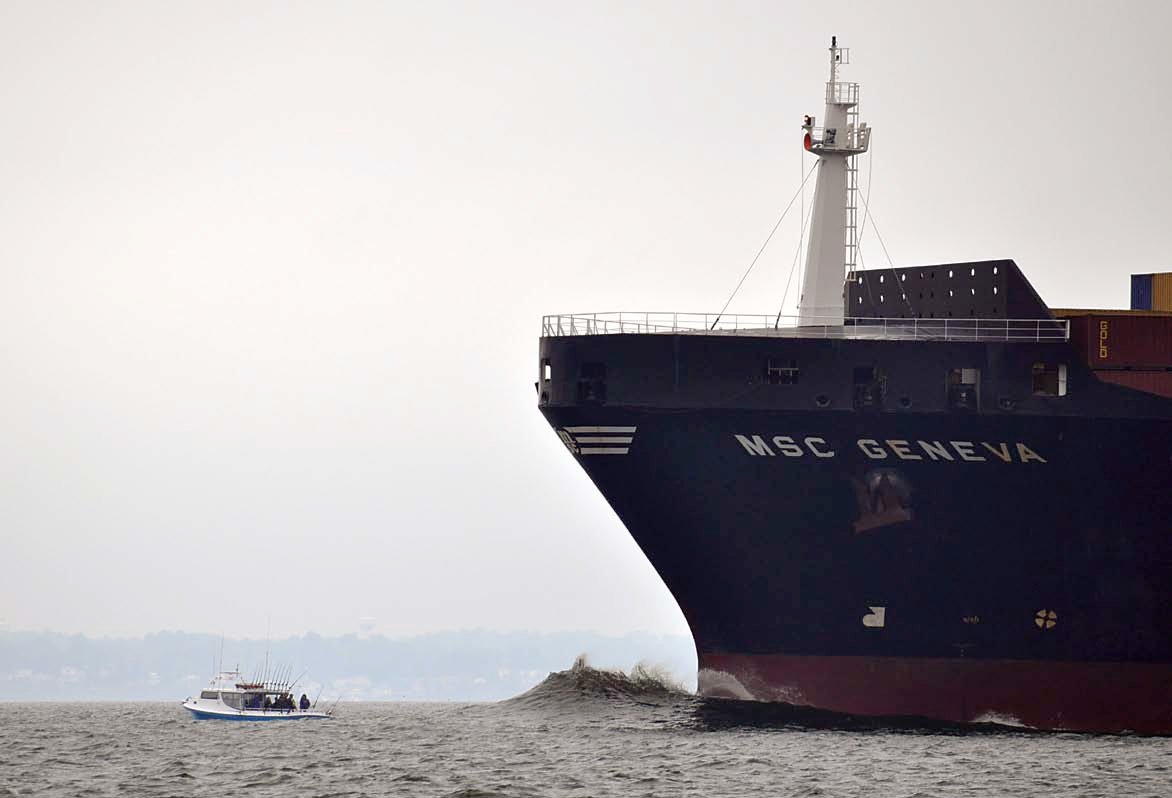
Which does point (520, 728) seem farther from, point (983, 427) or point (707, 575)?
point (983, 427)

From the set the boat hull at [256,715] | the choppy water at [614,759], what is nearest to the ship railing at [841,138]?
the choppy water at [614,759]

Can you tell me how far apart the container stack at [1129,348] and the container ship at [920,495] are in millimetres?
51

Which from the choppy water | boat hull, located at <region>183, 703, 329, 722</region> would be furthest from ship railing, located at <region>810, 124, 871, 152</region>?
boat hull, located at <region>183, 703, 329, 722</region>

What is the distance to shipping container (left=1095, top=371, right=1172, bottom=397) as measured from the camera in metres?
49.9

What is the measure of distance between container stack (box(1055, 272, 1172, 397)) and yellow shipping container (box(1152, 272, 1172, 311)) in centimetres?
783

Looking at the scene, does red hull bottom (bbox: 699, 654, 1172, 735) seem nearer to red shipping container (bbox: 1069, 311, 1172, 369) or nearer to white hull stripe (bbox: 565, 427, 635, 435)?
white hull stripe (bbox: 565, 427, 635, 435)

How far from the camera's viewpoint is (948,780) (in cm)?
4172

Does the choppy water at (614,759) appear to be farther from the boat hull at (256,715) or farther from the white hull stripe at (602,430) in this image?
the boat hull at (256,715)

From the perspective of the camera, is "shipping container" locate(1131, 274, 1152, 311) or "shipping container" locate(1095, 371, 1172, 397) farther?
"shipping container" locate(1131, 274, 1152, 311)

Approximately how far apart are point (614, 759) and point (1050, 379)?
1498 centimetres

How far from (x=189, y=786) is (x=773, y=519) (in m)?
16.2

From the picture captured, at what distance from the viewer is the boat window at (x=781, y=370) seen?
50.0m

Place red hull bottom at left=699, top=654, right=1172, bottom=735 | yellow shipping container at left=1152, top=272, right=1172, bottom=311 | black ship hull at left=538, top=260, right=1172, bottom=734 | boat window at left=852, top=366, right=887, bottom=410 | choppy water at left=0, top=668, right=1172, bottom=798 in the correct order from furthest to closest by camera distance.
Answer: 1. yellow shipping container at left=1152, top=272, right=1172, bottom=311
2. red hull bottom at left=699, top=654, right=1172, bottom=735
3. black ship hull at left=538, top=260, right=1172, bottom=734
4. boat window at left=852, top=366, right=887, bottom=410
5. choppy water at left=0, top=668, right=1172, bottom=798

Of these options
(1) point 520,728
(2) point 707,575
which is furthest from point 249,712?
(2) point 707,575
